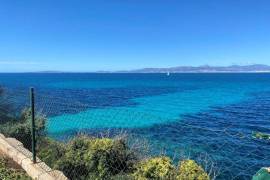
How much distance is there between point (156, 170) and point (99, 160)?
131 cm

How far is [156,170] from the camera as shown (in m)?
6.72

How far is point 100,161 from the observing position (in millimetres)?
7312

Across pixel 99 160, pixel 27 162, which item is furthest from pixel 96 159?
pixel 27 162

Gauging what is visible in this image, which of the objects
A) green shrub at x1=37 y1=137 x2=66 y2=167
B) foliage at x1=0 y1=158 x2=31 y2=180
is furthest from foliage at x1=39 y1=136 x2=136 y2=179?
foliage at x1=0 y1=158 x2=31 y2=180

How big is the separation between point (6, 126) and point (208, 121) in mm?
24482

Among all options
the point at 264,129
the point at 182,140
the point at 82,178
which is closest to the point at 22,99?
the point at 82,178

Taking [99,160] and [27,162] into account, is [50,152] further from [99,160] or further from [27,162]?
[99,160]

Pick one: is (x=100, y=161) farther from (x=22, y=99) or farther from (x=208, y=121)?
(x=208, y=121)

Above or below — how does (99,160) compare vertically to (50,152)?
above

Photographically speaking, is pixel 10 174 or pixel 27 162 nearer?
pixel 10 174

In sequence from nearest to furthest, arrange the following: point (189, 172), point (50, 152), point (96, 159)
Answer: point (189, 172), point (96, 159), point (50, 152)

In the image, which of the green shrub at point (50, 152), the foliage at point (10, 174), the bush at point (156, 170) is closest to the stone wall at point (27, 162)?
the foliage at point (10, 174)

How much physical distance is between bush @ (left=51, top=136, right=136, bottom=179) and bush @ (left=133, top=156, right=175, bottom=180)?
49 cm

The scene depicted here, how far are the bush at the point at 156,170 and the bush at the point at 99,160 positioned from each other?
49cm
